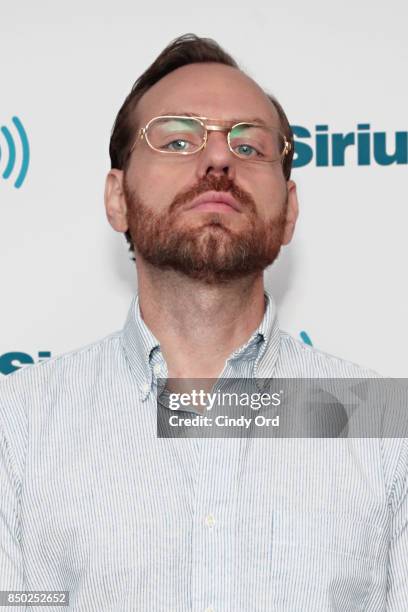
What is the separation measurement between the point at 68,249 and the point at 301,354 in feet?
1.93

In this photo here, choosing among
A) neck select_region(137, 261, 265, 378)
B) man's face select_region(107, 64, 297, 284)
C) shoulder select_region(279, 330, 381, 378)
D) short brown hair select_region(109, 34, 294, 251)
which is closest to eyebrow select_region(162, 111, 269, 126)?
man's face select_region(107, 64, 297, 284)

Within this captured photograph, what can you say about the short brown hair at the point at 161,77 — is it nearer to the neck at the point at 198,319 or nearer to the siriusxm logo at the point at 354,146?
the siriusxm logo at the point at 354,146

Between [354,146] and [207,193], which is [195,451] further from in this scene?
[354,146]

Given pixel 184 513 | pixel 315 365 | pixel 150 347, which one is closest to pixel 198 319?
pixel 150 347

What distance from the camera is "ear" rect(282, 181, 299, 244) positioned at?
1.52m

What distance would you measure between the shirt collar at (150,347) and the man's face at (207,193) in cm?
10

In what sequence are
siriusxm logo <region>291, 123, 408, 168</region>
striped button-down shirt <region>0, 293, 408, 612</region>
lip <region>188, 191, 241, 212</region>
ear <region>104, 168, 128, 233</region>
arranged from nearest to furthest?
1. striped button-down shirt <region>0, 293, 408, 612</region>
2. lip <region>188, 191, 241, 212</region>
3. ear <region>104, 168, 128, 233</region>
4. siriusxm logo <region>291, 123, 408, 168</region>

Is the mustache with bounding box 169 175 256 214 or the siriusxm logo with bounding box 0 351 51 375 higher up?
the mustache with bounding box 169 175 256 214

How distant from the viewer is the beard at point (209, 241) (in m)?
1.35

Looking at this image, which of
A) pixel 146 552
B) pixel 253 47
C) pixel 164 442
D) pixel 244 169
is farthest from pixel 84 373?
pixel 253 47

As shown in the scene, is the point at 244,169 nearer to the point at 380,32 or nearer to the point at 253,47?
the point at 253,47

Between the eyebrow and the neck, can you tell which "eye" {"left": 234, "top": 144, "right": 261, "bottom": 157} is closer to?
the eyebrow

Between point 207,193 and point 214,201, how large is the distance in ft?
0.06

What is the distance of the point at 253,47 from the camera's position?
1720 millimetres
